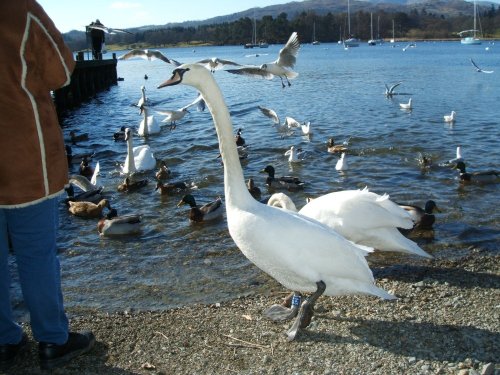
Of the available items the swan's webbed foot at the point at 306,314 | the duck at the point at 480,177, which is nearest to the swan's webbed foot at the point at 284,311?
the swan's webbed foot at the point at 306,314

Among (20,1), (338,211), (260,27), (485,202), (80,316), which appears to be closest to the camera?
(20,1)

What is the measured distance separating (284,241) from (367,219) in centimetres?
235

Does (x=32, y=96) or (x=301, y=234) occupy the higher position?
(x=32, y=96)

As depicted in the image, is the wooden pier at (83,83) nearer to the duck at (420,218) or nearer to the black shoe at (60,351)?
the duck at (420,218)

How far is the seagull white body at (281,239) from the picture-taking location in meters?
4.67

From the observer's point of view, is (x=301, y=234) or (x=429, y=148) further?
(x=429, y=148)

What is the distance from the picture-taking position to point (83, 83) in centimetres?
3459

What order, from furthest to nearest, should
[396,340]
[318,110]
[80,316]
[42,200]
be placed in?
[318,110]
[80,316]
[396,340]
[42,200]

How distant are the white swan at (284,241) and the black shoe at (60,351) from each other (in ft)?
5.01

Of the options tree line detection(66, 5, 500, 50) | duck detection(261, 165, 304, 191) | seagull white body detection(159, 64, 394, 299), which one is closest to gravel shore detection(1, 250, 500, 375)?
seagull white body detection(159, 64, 394, 299)

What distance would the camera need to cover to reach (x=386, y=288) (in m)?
5.96

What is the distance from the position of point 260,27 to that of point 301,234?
13433cm

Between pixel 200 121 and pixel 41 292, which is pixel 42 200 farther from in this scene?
pixel 200 121

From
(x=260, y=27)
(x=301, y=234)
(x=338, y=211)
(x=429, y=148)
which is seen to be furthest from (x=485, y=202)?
(x=260, y=27)
